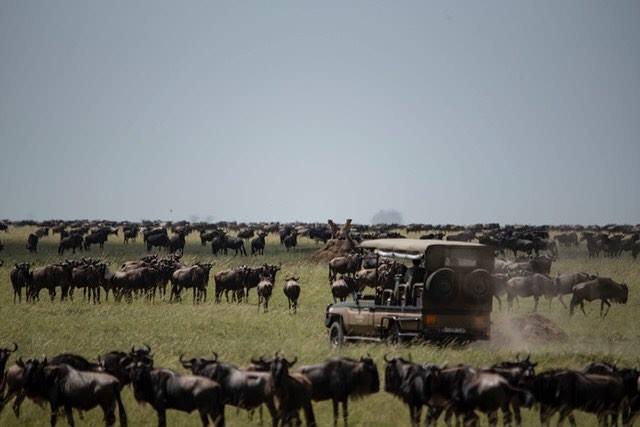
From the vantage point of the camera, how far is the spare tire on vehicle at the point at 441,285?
67.3 feet

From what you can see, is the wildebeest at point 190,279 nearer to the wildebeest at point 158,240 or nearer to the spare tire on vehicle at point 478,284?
the spare tire on vehicle at point 478,284

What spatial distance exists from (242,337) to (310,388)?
11383mm

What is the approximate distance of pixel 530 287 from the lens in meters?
35.1

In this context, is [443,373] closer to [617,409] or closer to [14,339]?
[617,409]

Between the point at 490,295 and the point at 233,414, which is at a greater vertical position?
the point at 490,295

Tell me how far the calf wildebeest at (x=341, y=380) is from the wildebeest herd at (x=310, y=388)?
0.02 meters

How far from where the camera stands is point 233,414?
15312mm

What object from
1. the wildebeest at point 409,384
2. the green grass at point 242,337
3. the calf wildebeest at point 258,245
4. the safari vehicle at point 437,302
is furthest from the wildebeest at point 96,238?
the wildebeest at point 409,384

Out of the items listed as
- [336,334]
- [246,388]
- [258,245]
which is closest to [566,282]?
[336,334]

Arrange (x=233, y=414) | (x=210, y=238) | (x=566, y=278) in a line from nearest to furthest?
1. (x=233, y=414)
2. (x=566, y=278)
3. (x=210, y=238)

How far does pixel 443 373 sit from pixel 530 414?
2.66 m

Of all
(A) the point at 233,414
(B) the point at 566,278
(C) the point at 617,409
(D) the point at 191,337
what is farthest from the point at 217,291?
(C) the point at 617,409

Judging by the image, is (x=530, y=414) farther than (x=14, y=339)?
No

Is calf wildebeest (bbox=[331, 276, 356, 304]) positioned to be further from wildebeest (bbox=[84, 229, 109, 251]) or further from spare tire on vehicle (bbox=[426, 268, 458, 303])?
wildebeest (bbox=[84, 229, 109, 251])
